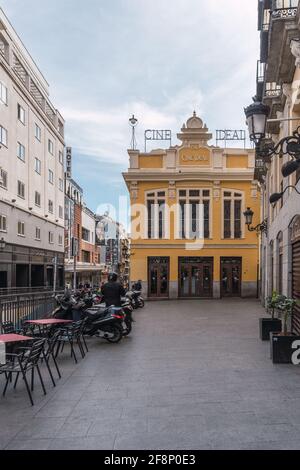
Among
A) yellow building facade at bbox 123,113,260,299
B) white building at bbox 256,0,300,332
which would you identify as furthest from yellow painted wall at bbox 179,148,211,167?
white building at bbox 256,0,300,332

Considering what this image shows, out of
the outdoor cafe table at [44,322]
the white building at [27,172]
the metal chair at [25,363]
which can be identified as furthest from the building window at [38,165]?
the metal chair at [25,363]

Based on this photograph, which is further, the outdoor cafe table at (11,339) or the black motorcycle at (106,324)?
the black motorcycle at (106,324)

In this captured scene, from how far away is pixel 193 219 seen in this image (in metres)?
29.3

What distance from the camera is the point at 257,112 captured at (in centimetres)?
746

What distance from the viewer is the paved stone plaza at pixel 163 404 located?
4.55 meters

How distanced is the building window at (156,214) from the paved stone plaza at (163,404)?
19113 mm

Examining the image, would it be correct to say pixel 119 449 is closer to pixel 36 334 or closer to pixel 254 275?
pixel 36 334

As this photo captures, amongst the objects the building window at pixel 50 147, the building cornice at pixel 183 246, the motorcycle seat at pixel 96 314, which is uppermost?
the building window at pixel 50 147

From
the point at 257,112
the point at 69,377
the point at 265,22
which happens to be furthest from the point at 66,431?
the point at 265,22

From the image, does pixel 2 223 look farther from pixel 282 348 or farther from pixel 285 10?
pixel 282 348

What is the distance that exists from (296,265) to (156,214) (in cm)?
1835

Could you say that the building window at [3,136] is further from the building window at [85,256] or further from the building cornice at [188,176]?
Result: the building window at [85,256]
